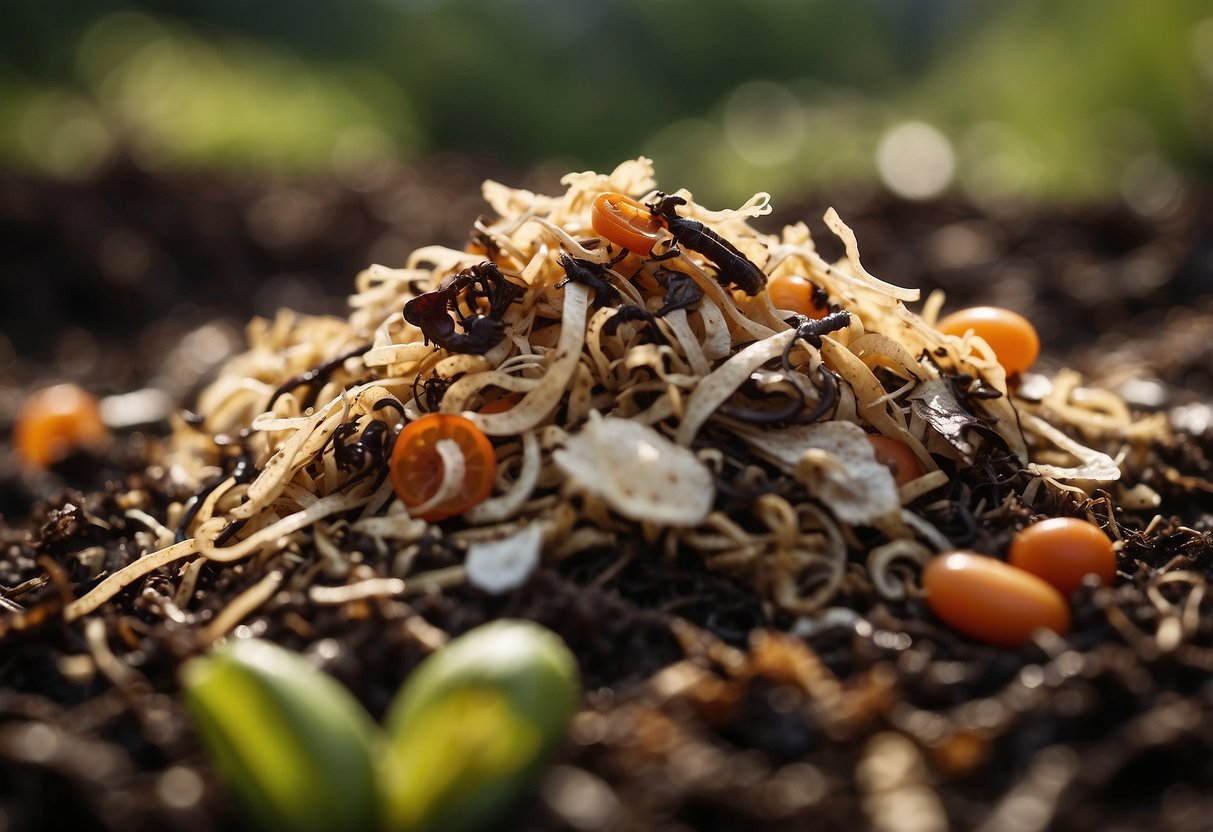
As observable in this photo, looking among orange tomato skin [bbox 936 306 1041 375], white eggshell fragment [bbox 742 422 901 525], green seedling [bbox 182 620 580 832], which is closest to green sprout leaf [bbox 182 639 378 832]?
green seedling [bbox 182 620 580 832]

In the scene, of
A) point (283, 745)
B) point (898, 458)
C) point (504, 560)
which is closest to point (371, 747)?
point (283, 745)

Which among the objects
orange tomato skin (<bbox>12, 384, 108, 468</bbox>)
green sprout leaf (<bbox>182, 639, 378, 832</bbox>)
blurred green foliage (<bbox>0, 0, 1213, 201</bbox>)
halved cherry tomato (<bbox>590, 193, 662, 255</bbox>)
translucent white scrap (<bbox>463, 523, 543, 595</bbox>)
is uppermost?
blurred green foliage (<bbox>0, 0, 1213, 201</bbox>)

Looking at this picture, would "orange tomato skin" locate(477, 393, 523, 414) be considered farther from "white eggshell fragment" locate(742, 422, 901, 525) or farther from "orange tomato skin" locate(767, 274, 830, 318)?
"orange tomato skin" locate(767, 274, 830, 318)

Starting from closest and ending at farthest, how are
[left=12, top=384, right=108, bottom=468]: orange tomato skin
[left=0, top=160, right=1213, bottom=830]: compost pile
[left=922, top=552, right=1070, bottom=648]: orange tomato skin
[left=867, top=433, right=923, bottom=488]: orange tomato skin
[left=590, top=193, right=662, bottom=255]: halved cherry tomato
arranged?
[left=0, top=160, right=1213, bottom=830]: compost pile → [left=922, top=552, right=1070, bottom=648]: orange tomato skin → [left=867, top=433, right=923, bottom=488]: orange tomato skin → [left=590, top=193, right=662, bottom=255]: halved cherry tomato → [left=12, top=384, right=108, bottom=468]: orange tomato skin

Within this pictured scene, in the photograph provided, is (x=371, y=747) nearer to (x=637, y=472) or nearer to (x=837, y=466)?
(x=637, y=472)

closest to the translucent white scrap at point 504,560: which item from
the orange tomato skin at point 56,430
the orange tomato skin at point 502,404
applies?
the orange tomato skin at point 502,404

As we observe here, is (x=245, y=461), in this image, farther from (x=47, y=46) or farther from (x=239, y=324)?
(x=47, y=46)

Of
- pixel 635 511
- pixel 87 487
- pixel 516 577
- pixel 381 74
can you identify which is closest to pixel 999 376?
pixel 635 511

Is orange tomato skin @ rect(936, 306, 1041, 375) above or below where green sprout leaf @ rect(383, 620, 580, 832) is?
above
